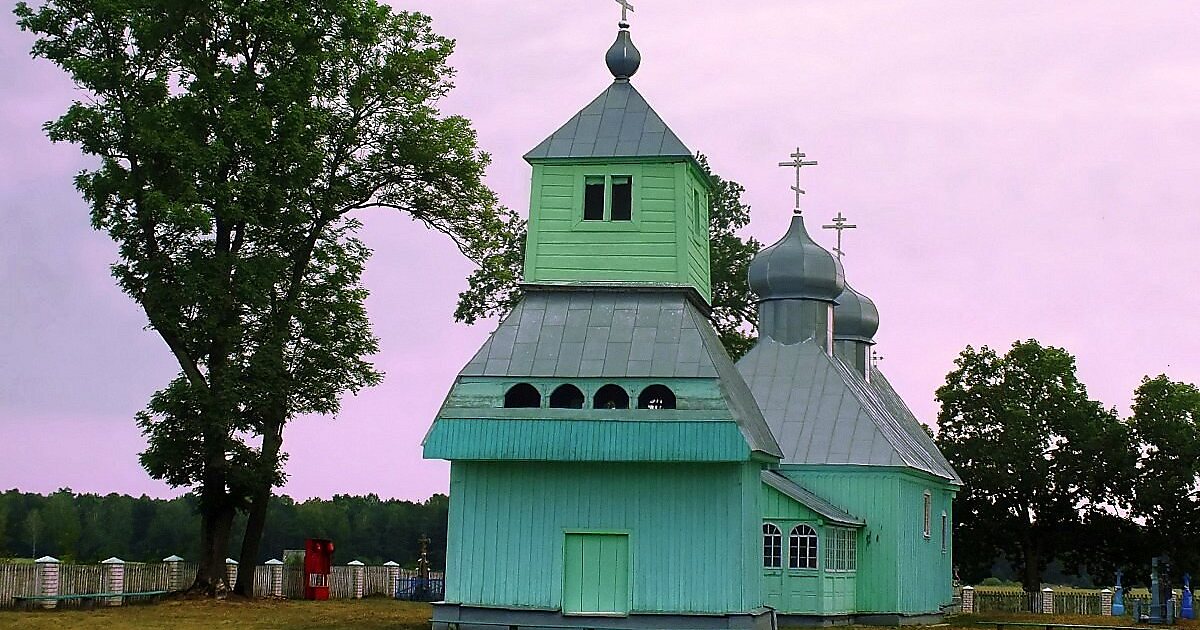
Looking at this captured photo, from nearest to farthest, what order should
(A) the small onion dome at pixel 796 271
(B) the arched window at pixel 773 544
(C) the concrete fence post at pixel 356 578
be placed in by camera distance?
(B) the arched window at pixel 773 544 < (A) the small onion dome at pixel 796 271 < (C) the concrete fence post at pixel 356 578

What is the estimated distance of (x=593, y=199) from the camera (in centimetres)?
2814

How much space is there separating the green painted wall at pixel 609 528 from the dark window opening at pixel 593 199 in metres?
4.40

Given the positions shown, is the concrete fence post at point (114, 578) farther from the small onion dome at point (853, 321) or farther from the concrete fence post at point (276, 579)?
the small onion dome at point (853, 321)

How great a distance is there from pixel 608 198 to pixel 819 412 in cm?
995

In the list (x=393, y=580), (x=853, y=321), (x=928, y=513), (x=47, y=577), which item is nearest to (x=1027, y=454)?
(x=853, y=321)

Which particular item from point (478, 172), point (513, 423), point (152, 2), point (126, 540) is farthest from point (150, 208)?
point (126, 540)

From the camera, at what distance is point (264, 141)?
3350cm

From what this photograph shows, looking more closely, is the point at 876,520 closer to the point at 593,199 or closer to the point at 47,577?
the point at 593,199

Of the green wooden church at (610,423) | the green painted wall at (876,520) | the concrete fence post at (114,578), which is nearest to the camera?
the green wooden church at (610,423)

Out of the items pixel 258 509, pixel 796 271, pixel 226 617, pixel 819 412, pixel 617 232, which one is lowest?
pixel 226 617

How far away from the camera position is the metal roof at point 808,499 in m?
31.9

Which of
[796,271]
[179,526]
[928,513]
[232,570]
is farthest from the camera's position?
[179,526]

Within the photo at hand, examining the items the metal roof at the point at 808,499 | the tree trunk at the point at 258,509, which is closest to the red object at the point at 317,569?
the tree trunk at the point at 258,509

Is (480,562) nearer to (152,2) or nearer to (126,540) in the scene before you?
(152,2)
